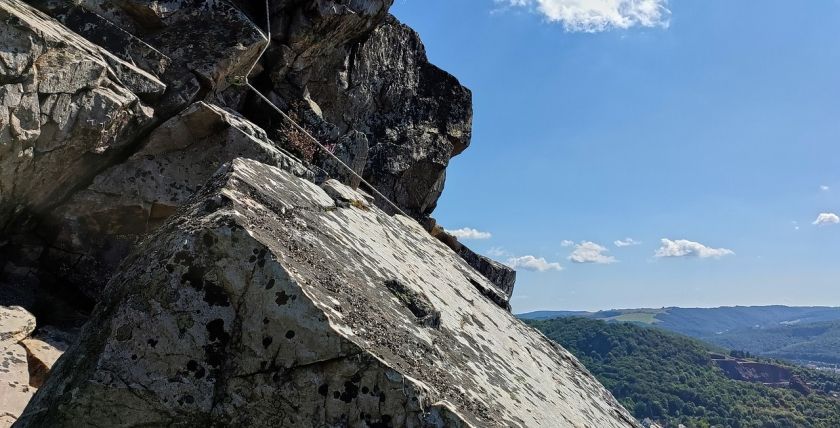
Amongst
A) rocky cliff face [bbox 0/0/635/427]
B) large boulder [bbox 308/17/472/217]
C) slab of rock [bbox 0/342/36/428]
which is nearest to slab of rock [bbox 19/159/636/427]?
rocky cliff face [bbox 0/0/635/427]

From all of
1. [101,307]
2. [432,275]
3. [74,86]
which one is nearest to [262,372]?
[101,307]

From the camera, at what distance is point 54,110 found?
9352 millimetres

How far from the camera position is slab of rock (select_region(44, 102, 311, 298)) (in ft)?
35.6

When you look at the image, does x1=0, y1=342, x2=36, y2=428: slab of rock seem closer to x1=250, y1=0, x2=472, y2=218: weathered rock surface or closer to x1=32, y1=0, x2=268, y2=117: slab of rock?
x1=32, y1=0, x2=268, y2=117: slab of rock

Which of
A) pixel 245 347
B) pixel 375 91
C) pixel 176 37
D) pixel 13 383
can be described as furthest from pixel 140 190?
pixel 375 91

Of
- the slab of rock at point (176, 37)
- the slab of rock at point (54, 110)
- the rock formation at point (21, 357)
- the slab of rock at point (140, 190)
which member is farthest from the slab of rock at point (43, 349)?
the slab of rock at point (176, 37)

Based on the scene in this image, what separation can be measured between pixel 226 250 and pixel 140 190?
7856 millimetres

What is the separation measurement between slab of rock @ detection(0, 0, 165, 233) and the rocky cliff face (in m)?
0.04

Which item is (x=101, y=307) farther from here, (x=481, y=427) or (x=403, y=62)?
(x=403, y=62)

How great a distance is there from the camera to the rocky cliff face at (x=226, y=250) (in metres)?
4.27

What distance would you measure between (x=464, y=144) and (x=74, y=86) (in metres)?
17.0

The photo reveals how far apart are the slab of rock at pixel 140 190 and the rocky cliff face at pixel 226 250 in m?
0.04

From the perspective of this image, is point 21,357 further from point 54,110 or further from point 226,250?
point 226,250

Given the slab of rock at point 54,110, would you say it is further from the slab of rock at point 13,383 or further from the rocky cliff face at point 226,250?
the slab of rock at point 13,383
